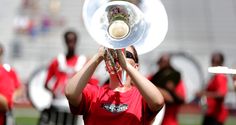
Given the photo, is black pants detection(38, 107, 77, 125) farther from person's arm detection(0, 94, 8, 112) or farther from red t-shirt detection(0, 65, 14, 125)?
person's arm detection(0, 94, 8, 112)

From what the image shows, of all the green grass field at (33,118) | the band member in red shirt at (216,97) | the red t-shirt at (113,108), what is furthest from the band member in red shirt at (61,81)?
the green grass field at (33,118)

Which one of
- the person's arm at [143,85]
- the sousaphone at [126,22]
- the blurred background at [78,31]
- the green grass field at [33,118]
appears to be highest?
the sousaphone at [126,22]

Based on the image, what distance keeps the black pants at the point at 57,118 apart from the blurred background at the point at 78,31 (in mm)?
13583

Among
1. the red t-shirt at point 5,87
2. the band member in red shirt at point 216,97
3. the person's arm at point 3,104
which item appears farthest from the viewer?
the band member in red shirt at point 216,97

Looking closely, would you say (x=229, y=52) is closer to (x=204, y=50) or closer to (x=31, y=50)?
(x=204, y=50)

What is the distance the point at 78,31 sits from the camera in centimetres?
2525

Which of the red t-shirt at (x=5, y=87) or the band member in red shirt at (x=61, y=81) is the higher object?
the red t-shirt at (x=5, y=87)

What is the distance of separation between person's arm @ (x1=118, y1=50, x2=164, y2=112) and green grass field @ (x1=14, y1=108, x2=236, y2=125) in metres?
11.5

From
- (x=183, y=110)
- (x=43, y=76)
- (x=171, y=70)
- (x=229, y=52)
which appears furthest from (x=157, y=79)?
(x=229, y=52)

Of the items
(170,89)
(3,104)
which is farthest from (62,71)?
(3,104)

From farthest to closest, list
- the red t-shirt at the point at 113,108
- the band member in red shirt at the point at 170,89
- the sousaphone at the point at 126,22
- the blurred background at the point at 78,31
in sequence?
the blurred background at the point at 78,31 → the band member in red shirt at the point at 170,89 → the red t-shirt at the point at 113,108 → the sousaphone at the point at 126,22

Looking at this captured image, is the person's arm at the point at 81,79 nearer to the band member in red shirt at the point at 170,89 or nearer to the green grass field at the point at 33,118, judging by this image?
the band member in red shirt at the point at 170,89

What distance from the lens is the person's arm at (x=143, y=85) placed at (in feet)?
11.6

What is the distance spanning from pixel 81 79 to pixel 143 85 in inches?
12.5
